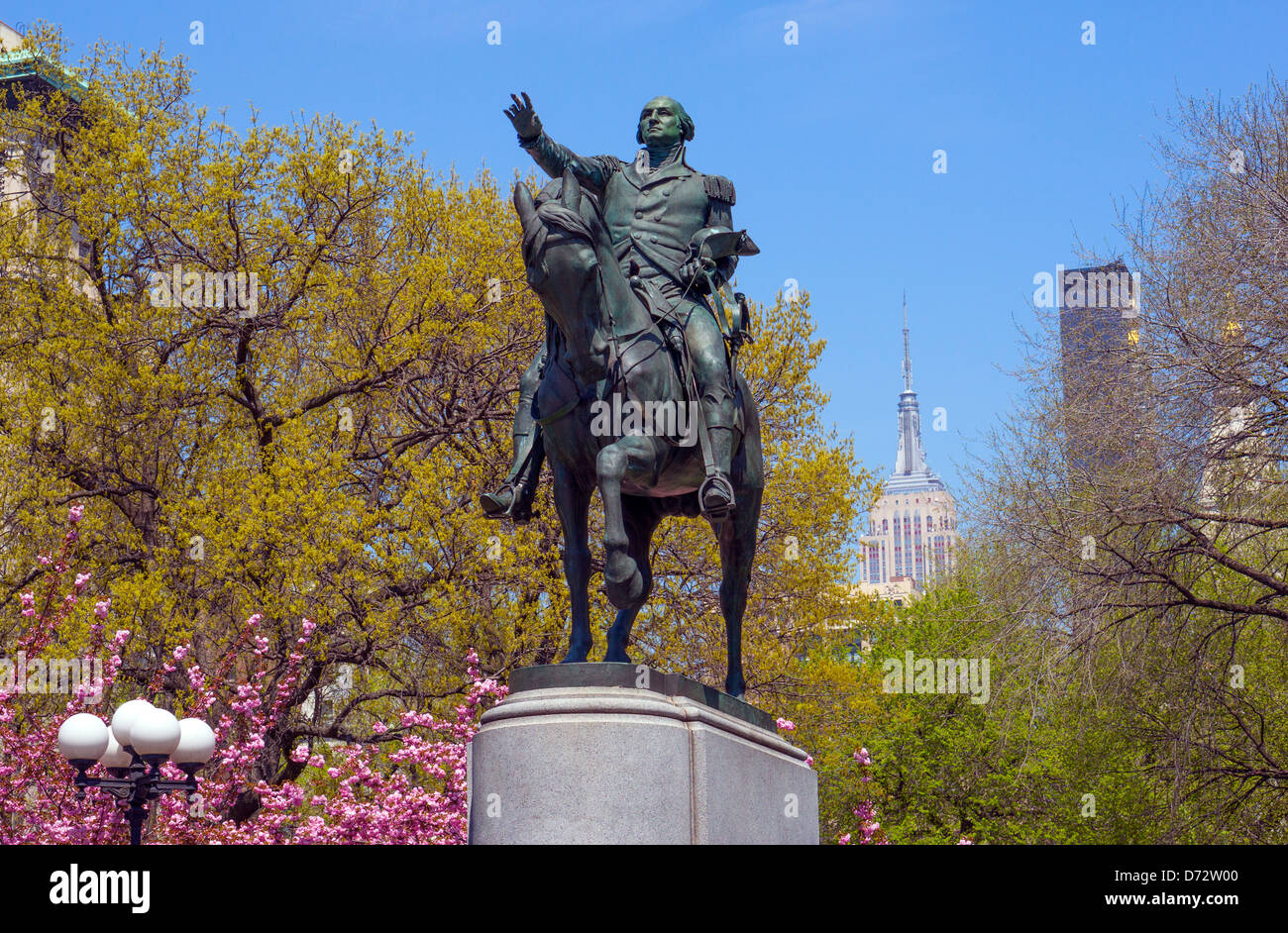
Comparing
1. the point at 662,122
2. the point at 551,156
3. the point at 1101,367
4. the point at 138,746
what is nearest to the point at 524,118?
the point at 551,156

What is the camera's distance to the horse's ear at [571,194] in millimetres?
8828

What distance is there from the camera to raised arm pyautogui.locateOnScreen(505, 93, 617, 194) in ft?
30.9

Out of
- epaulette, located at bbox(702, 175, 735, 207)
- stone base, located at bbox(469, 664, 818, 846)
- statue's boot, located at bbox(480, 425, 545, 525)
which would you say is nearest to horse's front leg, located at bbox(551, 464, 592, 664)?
statue's boot, located at bbox(480, 425, 545, 525)

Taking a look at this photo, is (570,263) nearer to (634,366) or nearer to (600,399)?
(634,366)

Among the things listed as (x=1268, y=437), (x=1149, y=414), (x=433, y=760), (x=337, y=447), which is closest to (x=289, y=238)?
(x=337, y=447)

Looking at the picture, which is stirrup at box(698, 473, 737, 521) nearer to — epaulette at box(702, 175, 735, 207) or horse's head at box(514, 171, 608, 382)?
horse's head at box(514, 171, 608, 382)

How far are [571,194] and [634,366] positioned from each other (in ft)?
3.83

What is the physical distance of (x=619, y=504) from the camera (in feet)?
29.5

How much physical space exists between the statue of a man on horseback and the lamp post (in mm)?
4554

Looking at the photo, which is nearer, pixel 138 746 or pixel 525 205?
pixel 525 205

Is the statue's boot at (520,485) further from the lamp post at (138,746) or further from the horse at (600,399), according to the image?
the lamp post at (138,746)

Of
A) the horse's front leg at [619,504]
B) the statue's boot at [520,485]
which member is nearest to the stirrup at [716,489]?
the horse's front leg at [619,504]
